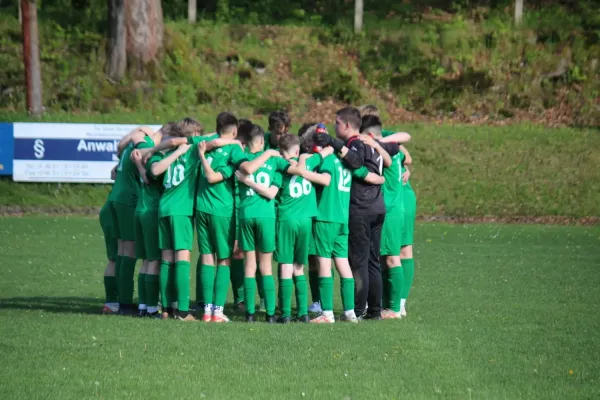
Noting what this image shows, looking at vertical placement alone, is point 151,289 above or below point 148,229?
below

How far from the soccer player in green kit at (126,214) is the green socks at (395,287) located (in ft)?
8.90

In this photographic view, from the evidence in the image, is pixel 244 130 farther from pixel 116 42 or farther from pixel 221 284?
pixel 116 42

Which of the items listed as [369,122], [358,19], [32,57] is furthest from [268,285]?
[358,19]

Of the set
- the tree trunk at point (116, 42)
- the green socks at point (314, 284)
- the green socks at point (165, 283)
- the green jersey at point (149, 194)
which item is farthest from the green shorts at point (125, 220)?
the tree trunk at point (116, 42)

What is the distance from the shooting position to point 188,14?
1312 inches

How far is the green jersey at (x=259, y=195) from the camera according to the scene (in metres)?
10.1

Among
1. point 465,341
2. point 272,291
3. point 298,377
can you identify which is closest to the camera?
point 298,377

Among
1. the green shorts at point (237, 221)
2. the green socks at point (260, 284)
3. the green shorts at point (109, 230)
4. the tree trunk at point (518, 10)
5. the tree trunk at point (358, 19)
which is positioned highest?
the tree trunk at point (518, 10)

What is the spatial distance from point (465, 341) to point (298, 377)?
2233 millimetres

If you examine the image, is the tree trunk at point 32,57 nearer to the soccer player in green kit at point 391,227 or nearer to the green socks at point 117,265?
the green socks at point 117,265

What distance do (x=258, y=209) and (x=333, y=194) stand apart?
80 cm

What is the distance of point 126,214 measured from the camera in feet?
35.8

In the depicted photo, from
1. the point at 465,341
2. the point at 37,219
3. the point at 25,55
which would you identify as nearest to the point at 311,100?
the point at 25,55

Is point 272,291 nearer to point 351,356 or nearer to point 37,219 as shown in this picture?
point 351,356
